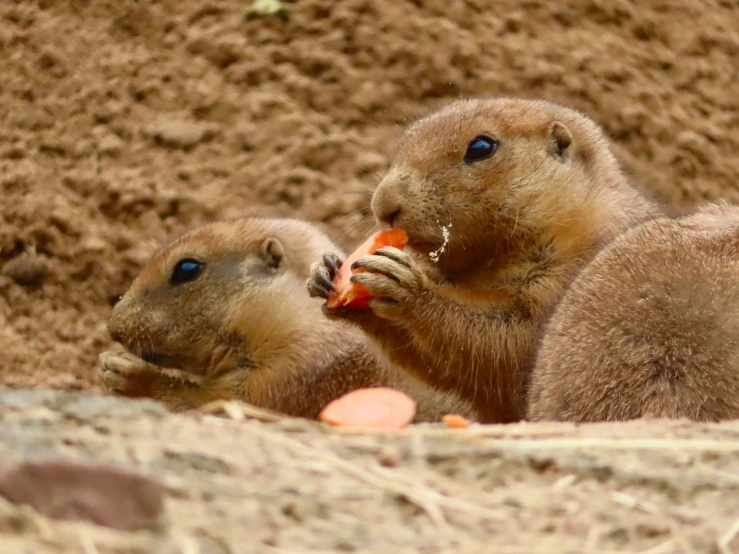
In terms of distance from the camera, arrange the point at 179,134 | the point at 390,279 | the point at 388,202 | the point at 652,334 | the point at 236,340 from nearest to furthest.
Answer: the point at 652,334, the point at 390,279, the point at 388,202, the point at 236,340, the point at 179,134

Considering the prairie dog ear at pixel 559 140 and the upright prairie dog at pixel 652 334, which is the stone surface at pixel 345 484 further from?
the prairie dog ear at pixel 559 140

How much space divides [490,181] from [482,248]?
277mm

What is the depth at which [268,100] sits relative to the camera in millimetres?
7004

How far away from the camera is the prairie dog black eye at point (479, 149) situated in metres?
4.32

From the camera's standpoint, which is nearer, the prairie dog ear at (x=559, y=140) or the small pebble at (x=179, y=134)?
the prairie dog ear at (x=559, y=140)

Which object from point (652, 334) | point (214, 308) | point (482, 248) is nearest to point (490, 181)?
point (482, 248)

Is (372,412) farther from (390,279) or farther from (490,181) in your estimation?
(490,181)

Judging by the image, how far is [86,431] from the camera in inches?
94.4

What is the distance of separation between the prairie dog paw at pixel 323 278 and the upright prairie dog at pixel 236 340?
1.73ft

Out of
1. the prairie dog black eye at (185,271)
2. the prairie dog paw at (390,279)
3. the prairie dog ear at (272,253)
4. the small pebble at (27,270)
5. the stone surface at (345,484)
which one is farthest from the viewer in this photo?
the small pebble at (27,270)

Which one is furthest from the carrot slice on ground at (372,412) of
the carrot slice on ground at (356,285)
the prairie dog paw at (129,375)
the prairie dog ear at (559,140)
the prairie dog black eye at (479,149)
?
the prairie dog paw at (129,375)

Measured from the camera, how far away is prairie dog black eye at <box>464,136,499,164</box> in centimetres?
432

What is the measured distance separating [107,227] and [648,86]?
3752 mm

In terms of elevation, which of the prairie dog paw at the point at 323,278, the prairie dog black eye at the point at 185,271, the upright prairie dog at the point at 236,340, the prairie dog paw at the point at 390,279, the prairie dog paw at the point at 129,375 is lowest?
the prairie dog paw at the point at 129,375
